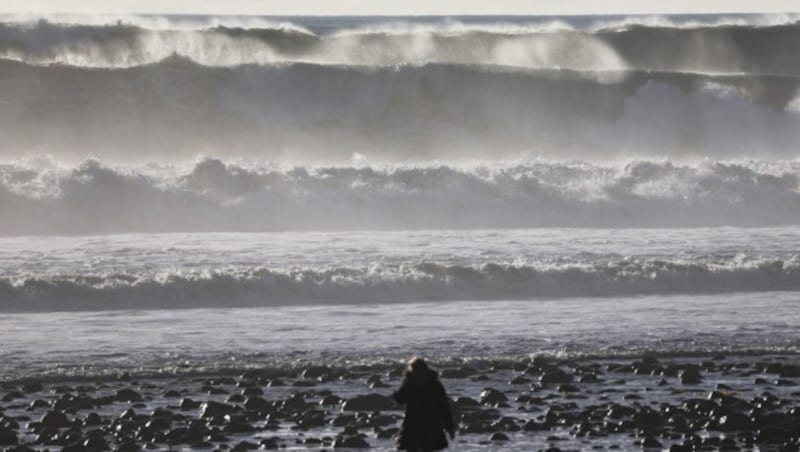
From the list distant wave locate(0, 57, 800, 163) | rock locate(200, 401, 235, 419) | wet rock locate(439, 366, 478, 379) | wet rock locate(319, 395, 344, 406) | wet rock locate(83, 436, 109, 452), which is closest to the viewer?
wet rock locate(83, 436, 109, 452)

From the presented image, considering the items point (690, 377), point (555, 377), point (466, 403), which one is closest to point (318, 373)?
point (466, 403)

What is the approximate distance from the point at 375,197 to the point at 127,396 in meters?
16.7

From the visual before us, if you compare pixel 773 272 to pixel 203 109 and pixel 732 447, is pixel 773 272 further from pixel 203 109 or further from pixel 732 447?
pixel 203 109

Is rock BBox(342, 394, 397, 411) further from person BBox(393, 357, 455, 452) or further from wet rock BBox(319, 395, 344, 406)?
person BBox(393, 357, 455, 452)

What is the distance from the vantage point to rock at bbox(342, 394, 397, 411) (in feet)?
42.1

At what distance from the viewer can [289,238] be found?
86.4 feet

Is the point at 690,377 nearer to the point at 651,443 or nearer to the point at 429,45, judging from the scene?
the point at 651,443

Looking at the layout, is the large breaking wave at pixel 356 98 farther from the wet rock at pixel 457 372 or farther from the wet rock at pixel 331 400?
the wet rock at pixel 331 400

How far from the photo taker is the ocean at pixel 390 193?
1738 centimetres

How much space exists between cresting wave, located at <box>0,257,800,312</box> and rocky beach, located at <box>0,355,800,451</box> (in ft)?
16.7

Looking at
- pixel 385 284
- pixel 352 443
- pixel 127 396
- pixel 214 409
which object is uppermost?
pixel 385 284

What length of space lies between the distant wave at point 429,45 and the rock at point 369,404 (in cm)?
2901

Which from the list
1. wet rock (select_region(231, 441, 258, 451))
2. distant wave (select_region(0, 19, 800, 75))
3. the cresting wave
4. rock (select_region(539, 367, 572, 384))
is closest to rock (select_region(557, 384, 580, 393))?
rock (select_region(539, 367, 572, 384))

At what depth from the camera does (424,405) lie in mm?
9758
